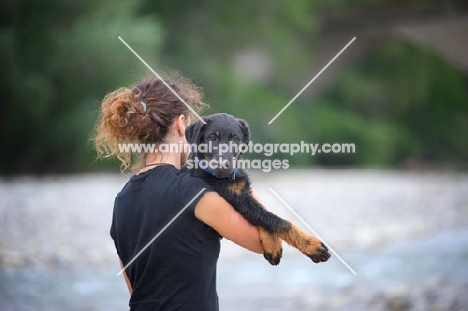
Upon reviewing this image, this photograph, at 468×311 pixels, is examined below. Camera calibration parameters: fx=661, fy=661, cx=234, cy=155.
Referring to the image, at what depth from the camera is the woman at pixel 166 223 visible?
8.22ft

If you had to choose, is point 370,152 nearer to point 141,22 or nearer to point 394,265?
point 141,22

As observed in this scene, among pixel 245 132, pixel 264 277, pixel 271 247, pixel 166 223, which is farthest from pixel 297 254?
pixel 166 223

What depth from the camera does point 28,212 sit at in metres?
12.9

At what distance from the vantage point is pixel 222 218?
2.52 metres

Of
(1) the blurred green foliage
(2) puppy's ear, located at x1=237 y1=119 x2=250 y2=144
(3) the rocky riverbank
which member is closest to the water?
(3) the rocky riverbank

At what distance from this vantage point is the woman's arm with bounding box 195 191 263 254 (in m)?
2.47

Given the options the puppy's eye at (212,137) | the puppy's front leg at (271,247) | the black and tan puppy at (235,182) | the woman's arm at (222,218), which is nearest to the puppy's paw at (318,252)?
the black and tan puppy at (235,182)

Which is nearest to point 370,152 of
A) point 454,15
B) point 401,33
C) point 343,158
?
point 343,158

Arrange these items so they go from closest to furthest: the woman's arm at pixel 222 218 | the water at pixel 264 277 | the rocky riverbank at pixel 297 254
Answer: the woman's arm at pixel 222 218
the rocky riverbank at pixel 297 254
the water at pixel 264 277

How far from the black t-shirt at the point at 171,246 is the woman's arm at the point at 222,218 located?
0.03 meters

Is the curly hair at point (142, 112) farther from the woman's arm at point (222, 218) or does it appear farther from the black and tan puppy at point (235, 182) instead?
the woman's arm at point (222, 218)

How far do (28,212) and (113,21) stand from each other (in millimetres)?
6342

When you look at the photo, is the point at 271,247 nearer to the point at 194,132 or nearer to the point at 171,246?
the point at 171,246

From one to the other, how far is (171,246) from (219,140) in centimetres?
69
